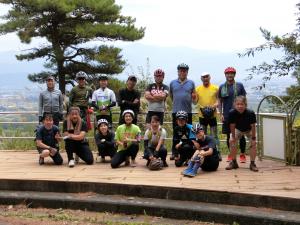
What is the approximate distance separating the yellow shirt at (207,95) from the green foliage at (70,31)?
37.6 ft

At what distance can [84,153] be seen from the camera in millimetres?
8422

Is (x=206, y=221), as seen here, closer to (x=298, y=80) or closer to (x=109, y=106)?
(x=109, y=106)

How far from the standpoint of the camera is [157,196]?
6.51m

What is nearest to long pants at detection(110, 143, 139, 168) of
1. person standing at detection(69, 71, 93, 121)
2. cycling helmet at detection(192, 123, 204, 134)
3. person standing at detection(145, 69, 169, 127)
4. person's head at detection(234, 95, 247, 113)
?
person standing at detection(145, 69, 169, 127)

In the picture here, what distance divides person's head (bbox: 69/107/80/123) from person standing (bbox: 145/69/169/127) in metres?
1.18

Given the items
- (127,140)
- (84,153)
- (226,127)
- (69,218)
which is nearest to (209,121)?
(226,127)

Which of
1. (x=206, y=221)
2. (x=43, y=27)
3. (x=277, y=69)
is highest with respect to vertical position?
(x=43, y=27)

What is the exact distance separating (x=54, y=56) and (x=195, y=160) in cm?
1433

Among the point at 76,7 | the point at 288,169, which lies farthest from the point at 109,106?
the point at 76,7

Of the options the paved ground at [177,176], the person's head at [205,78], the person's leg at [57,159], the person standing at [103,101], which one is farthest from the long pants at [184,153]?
the person's leg at [57,159]

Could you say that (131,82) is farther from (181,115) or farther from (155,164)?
(155,164)

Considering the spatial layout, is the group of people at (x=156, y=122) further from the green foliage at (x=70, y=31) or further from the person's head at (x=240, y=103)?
the green foliage at (x=70, y=31)

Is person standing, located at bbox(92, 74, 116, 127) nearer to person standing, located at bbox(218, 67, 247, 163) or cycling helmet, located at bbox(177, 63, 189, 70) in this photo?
cycling helmet, located at bbox(177, 63, 189, 70)

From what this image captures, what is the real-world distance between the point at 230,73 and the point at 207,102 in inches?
24.6
